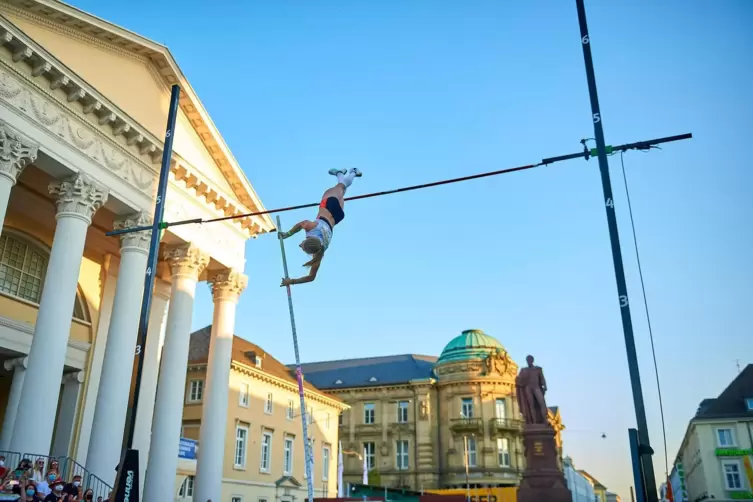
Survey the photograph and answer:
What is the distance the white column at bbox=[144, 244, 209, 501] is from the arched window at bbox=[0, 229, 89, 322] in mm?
3300

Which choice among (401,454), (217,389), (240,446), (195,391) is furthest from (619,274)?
(401,454)

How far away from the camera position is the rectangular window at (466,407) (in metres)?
63.6

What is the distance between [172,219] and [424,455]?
5004 centimetres

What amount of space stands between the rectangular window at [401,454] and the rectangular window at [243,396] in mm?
28655

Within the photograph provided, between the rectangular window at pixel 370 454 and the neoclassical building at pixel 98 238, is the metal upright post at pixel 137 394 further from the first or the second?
the rectangular window at pixel 370 454

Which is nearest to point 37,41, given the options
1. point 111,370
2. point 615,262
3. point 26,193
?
point 26,193

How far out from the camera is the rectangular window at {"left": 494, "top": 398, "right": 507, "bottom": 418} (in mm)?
62906

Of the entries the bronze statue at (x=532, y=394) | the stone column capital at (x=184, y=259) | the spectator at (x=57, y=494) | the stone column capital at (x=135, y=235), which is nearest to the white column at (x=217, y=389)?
the stone column capital at (x=184, y=259)

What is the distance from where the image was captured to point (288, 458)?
145 ft

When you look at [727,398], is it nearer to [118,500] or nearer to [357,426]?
[357,426]

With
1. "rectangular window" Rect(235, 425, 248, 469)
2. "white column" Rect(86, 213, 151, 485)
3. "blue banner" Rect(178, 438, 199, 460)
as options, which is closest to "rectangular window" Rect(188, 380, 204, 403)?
"rectangular window" Rect(235, 425, 248, 469)

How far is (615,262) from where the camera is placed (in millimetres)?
8492

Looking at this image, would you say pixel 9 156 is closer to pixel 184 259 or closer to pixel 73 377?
pixel 184 259

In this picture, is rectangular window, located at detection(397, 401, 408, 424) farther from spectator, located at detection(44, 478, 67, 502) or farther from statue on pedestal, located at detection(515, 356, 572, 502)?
spectator, located at detection(44, 478, 67, 502)
